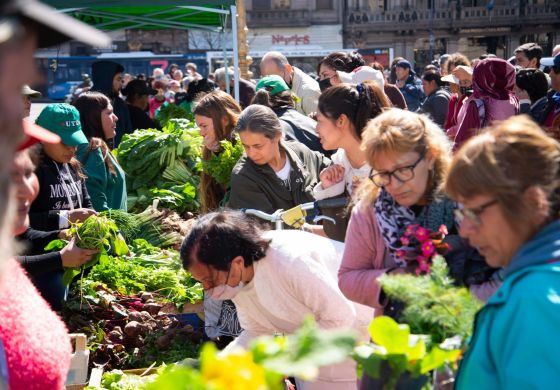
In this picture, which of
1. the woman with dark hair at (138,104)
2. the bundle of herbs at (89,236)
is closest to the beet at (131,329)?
the bundle of herbs at (89,236)

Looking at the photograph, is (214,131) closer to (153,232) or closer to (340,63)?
(153,232)

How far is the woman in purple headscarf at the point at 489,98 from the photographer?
5016 mm

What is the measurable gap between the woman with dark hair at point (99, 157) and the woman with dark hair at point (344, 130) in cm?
163

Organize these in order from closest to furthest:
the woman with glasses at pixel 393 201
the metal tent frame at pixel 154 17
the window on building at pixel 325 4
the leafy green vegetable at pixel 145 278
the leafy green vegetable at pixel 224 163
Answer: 1. the woman with glasses at pixel 393 201
2. the leafy green vegetable at pixel 145 278
3. the leafy green vegetable at pixel 224 163
4. the metal tent frame at pixel 154 17
5. the window on building at pixel 325 4

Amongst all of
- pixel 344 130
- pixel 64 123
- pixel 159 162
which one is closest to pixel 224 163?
pixel 64 123

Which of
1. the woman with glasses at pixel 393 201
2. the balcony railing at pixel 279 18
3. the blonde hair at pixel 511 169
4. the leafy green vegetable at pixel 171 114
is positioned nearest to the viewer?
the blonde hair at pixel 511 169

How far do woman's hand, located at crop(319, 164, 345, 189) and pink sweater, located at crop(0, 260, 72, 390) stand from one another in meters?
1.77

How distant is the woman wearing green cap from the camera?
138 inches

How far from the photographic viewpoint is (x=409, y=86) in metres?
9.83

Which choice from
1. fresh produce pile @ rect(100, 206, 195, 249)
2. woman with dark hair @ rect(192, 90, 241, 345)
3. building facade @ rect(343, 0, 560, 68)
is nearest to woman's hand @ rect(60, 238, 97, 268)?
woman with dark hair @ rect(192, 90, 241, 345)

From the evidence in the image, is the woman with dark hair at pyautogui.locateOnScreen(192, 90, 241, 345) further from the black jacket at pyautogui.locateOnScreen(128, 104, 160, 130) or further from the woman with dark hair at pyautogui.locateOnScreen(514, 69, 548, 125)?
the black jacket at pyautogui.locateOnScreen(128, 104, 160, 130)

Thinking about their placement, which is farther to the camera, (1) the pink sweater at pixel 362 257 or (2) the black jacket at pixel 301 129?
(2) the black jacket at pixel 301 129

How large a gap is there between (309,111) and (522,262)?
5.22 metres

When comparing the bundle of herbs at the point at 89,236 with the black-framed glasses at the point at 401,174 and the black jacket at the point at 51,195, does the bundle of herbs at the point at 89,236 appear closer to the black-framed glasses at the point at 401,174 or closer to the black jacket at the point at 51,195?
the black jacket at the point at 51,195
